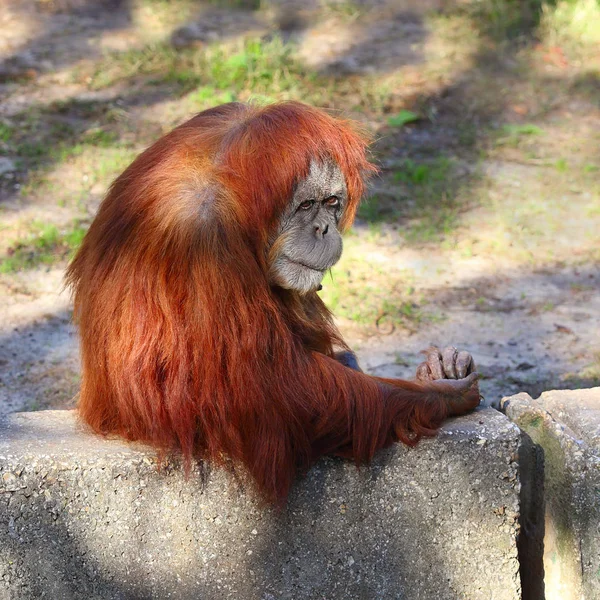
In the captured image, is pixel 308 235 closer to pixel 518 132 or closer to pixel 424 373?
pixel 424 373

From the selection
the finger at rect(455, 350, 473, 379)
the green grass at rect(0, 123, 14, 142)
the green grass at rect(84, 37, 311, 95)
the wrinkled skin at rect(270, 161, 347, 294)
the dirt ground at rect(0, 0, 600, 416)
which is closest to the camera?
the wrinkled skin at rect(270, 161, 347, 294)

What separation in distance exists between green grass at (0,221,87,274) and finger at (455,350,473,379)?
2404mm

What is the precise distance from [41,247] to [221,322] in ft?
8.53

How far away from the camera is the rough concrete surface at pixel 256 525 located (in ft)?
7.52

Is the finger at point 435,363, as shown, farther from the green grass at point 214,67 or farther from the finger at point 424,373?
the green grass at point 214,67

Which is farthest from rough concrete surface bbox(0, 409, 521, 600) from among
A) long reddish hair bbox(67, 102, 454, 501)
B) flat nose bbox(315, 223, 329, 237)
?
flat nose bbox(315, 223, 329, 237)

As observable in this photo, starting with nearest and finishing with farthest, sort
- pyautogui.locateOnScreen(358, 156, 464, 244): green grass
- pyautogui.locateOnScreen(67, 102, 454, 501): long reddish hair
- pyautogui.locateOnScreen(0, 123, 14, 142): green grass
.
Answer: pyautogui.locateOnScreen(67, 102, 454, 501): long reddish hair → pyautogui.locateOnScreen(358, 156, 464, 244): green grass → pyautogui.locateOnScreen(0, 123, 14, 142): green grass

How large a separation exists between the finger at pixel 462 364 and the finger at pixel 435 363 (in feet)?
0.16

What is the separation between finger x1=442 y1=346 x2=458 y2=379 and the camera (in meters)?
2.70

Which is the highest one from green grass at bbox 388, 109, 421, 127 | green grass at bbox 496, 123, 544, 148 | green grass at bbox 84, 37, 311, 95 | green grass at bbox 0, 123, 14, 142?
green grass at bbox 84, 37, 311, 95

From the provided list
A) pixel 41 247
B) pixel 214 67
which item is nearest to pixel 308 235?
pixel 41 247

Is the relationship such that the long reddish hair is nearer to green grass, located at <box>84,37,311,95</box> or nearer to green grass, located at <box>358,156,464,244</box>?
green grass, located at <box>358,156,464,244</box>

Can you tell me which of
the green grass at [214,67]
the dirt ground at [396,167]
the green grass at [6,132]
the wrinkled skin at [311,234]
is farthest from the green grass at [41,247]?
the wrinkled skin at [311,234]

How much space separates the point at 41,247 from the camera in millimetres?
4527
